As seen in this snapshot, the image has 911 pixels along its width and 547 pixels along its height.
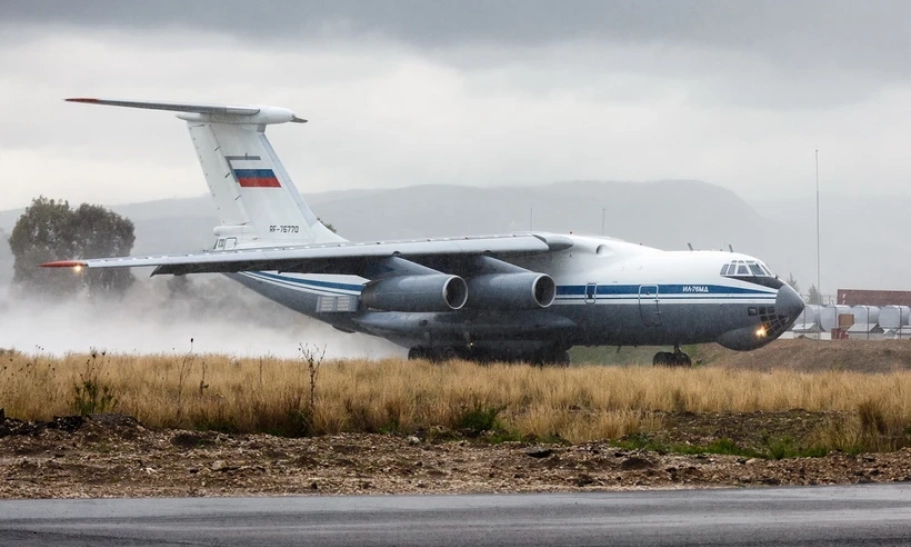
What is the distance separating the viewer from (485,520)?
8555mm

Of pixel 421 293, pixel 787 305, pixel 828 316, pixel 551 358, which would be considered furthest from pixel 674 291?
pixel 828 316

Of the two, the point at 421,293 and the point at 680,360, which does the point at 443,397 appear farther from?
the point at 680,360

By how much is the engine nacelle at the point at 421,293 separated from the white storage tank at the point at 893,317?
4024 cm

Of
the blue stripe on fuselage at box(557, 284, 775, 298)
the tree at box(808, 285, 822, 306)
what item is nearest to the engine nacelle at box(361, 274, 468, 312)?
the blue stripe on fuselage at box(557, 284, 775, 298)

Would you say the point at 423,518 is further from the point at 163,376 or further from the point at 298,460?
the point at 163,376

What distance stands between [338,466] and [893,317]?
188 ft

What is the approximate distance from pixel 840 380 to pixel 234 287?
30.0 meters

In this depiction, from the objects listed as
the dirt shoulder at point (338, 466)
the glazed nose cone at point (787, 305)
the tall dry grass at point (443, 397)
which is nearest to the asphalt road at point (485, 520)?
the dirt shoulder at point (338, 466)

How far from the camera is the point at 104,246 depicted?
219 feet

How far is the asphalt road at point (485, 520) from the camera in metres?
7.68

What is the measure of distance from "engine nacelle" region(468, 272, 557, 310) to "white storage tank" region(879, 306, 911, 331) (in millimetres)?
38949

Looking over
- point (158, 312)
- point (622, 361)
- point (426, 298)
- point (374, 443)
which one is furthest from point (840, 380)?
point (158, 312)

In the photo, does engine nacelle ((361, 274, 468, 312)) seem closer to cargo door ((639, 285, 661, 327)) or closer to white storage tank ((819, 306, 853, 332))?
cargo door ((639, 285, 661, 327))

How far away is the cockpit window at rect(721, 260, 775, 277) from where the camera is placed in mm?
28375
